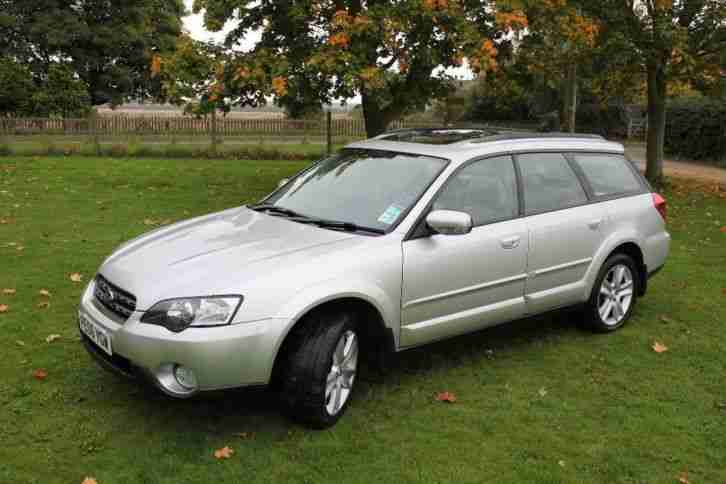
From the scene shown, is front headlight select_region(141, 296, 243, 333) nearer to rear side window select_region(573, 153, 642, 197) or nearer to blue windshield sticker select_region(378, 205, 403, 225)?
blue windshield sticker select_region(378, 205, 403, 225)

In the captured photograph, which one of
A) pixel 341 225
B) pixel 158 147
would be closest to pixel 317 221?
pixel 341 225

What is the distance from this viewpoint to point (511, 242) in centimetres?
493

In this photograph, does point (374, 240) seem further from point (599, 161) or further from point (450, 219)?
point (599, 161)

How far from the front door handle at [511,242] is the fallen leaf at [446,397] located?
1051 mm

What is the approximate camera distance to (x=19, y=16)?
117 feet

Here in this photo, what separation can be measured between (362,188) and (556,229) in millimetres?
1469

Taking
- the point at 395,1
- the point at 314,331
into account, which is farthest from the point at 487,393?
the point at 395,1

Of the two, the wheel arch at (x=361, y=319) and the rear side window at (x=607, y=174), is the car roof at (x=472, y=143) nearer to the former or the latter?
the rear side window at (x=607, y=174)

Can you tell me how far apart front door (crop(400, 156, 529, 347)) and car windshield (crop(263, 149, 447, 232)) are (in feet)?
0.67

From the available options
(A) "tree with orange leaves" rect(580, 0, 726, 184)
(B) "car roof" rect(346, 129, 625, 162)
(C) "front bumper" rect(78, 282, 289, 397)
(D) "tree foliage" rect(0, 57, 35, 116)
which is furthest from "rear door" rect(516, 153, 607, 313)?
(D) "tree foliage" rect(0, 57, 35, 116)

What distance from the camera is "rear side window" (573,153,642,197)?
5770 millimetres

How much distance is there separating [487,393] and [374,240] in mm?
1319

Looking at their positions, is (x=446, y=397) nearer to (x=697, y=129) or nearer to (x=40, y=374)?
(x=40, y=374)

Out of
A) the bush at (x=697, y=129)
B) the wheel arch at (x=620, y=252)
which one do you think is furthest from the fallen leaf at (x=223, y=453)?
the bush at (x=697, y=129)
